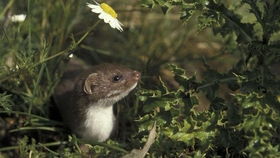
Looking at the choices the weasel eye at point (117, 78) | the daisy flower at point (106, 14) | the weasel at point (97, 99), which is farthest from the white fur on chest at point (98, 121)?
the daisy flower at point (106, 14)

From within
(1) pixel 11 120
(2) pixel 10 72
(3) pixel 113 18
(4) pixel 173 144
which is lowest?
(1) pixel 11 120

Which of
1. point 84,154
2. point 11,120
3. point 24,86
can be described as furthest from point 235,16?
point 11,120

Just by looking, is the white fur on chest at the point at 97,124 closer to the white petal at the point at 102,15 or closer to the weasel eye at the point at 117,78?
the weasel eye at the point at 117,78

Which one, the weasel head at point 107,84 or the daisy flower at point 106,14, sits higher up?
the daisy flower at point 106,14

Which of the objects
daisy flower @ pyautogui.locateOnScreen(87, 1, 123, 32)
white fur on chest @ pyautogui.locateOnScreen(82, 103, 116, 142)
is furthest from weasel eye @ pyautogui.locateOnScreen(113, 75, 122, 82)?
daisy flower @ pyautogui.locateOnScreen(87, 1, 123, 32)

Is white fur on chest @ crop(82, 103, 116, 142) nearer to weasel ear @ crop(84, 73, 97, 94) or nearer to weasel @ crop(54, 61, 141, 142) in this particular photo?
weasel @ crop(54, 61, 141, 142)

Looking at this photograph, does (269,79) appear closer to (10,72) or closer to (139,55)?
(10,72)
